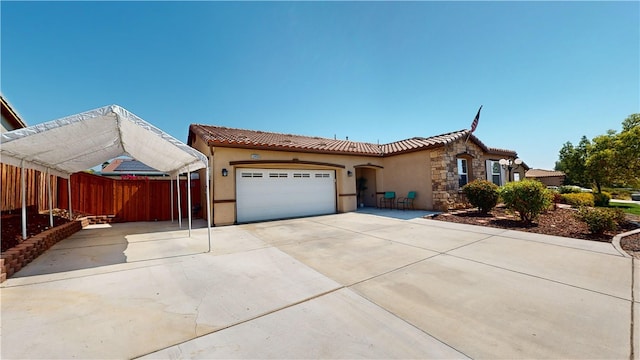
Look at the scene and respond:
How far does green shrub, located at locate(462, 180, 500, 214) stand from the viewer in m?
9.73

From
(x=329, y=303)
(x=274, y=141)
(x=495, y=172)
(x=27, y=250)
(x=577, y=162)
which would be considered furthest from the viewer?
(x=577, y=162)

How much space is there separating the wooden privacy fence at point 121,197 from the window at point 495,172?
18093 mm

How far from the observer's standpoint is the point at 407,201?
12.6m

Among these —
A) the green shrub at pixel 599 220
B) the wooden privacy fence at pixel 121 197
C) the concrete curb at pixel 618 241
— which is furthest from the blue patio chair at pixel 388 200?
the wooden privacy fence at pixel 121 197

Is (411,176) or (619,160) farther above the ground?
(619,160)

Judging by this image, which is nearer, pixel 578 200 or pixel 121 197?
pixel 121 197

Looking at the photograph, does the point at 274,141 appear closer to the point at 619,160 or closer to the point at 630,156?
the point at 630,156

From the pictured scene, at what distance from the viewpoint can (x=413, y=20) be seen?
8961 mm

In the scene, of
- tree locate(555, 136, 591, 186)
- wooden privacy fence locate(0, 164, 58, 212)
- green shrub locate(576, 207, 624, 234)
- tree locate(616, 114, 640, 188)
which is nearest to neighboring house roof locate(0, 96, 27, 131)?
wooden privacy fence locate(0, 164, 58, 212)

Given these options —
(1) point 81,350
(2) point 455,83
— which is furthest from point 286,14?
(1) point 81,350

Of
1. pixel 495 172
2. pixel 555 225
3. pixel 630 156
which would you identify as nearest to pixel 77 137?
pixel 555 225

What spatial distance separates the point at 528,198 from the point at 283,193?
9.24 metres

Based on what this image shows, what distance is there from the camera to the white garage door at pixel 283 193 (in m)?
9.71

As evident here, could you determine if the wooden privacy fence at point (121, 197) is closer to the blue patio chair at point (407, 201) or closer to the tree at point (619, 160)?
the blue patio chair at point (407, 201)
